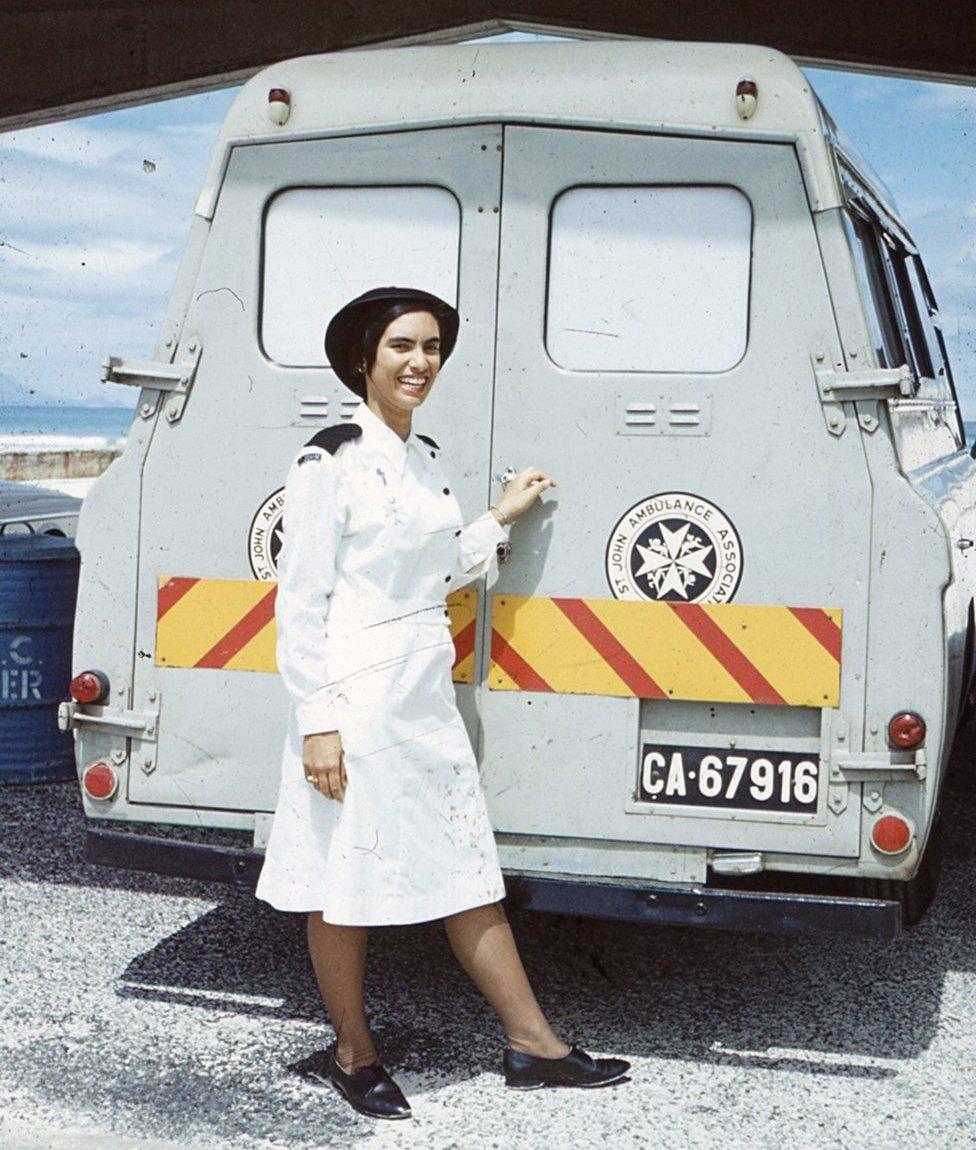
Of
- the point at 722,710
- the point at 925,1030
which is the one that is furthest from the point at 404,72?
the point at 925,1030

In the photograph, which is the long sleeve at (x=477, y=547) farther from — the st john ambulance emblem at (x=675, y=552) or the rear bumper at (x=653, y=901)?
the rear bumper at (x=653, y=901)

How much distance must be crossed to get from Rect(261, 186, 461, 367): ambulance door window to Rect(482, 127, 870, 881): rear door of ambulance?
8.0 inches

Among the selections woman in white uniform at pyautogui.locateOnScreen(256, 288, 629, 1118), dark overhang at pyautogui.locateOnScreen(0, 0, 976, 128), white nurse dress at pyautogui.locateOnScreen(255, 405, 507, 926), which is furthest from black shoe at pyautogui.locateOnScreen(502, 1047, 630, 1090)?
dark overhang at pyautogui.locateOnScreen(0, 0, 976, 128)

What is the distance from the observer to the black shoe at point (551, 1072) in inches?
158

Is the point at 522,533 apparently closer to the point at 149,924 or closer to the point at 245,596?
the point at 245,596

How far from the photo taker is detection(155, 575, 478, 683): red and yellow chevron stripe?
4.43 m

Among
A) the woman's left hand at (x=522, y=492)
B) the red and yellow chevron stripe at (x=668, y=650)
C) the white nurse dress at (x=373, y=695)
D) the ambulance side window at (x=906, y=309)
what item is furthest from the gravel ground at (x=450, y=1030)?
the ambulance side window at (x=906, y=309)

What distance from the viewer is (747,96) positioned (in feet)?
13.6

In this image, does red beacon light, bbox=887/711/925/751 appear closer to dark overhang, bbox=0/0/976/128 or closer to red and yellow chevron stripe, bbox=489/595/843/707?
red and yellow chevron stripe, bbox=489/595/843/707

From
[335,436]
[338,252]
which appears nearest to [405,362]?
[335,436]

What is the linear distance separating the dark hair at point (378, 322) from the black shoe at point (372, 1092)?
6.00 feet

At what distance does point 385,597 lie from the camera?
3.97 meters

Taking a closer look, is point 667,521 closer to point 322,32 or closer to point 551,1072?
point 551,1072

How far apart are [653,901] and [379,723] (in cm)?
92
